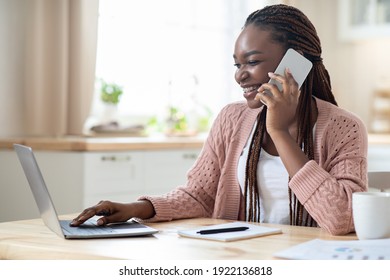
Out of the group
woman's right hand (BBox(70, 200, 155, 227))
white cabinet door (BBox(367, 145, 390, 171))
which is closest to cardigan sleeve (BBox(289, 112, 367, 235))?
woman's right hand (BBox(70, 200, 155, 227))

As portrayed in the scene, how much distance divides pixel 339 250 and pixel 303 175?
1.21 ft

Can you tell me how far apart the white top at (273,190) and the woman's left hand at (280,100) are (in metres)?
0.17

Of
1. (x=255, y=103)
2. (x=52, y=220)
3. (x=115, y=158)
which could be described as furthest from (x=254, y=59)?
(x=115, y=158)

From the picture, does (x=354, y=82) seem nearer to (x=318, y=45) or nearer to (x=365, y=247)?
(x=318, y=45)

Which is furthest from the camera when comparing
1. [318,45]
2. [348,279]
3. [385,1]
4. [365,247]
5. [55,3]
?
[385,1]

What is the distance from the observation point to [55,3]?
3.45m

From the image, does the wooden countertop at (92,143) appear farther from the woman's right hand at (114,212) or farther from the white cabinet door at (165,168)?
the woman's right hand at (114,212)

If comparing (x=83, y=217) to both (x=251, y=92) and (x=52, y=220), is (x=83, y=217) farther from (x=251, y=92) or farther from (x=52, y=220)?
(x=251, y=92)

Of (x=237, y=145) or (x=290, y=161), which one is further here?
(x=237, y=145)

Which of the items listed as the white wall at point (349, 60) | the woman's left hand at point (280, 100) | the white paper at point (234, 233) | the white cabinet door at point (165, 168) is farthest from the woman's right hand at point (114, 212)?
the white wall at point (349, 60)

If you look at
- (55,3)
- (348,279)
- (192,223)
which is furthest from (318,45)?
(55,3)

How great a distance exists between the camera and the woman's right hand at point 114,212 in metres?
1.62

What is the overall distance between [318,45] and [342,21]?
294 centimetres

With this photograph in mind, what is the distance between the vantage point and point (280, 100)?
1.74 metres
